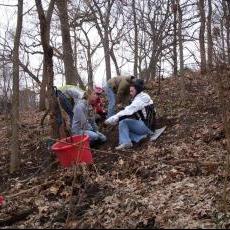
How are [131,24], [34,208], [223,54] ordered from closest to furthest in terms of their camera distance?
[223,54], [34,208], [131,24]

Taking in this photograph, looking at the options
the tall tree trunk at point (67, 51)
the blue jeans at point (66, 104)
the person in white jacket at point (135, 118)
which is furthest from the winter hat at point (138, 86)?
the tall tree trunk at point (67, 51)

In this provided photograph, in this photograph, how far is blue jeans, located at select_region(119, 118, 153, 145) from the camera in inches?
363

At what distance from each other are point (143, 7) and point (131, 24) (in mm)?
1800

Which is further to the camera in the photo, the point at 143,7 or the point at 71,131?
the point at 143,7

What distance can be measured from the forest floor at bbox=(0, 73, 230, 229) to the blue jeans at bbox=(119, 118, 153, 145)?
0.19m

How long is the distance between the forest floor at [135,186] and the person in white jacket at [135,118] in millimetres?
219

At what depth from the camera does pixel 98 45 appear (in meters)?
25.0

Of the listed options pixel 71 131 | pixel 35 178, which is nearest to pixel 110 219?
pixel 35 178

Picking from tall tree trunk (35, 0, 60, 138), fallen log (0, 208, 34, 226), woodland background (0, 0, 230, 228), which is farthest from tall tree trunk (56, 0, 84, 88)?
fallen log (0, 208, 34, 226)

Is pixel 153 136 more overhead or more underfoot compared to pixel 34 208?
more overhead

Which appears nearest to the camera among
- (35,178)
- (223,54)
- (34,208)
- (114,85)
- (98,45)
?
(223,54)

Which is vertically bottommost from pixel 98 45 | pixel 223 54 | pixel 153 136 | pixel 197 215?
pixel 197 215

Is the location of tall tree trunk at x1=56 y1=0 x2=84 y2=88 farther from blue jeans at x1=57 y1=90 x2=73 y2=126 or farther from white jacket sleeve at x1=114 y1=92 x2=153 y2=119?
white jacket sleeve at x1=114 y1=92 x2=153 y2=119

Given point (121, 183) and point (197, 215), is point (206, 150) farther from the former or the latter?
point (197, 215)
